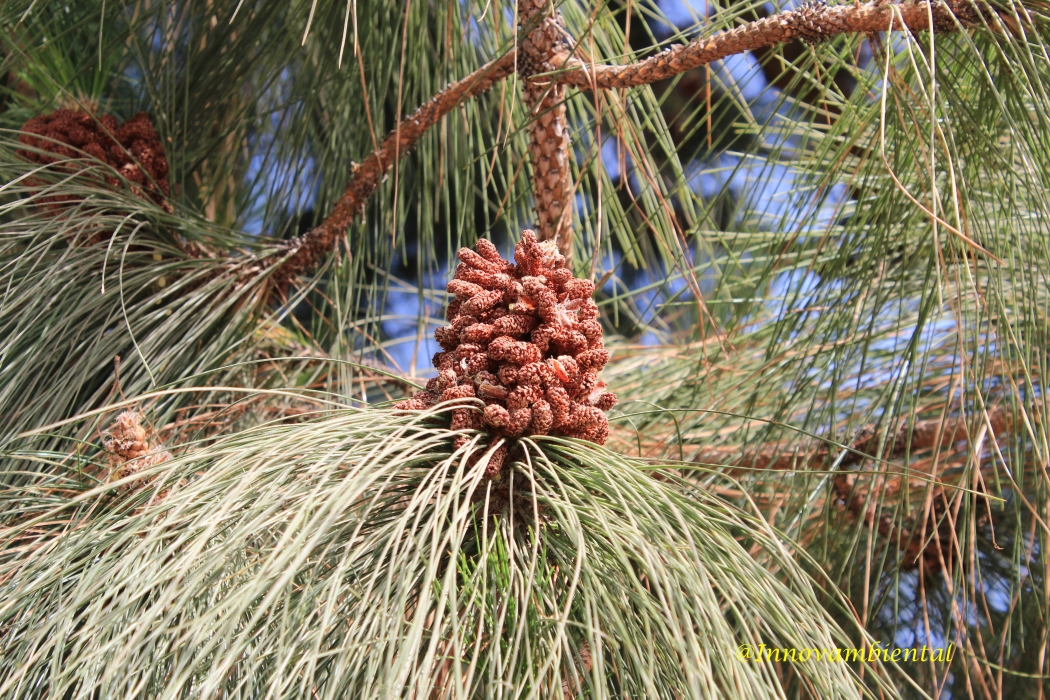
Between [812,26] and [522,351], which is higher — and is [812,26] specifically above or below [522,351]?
above

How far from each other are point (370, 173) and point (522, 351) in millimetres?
454

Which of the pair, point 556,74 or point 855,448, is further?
point 855,448

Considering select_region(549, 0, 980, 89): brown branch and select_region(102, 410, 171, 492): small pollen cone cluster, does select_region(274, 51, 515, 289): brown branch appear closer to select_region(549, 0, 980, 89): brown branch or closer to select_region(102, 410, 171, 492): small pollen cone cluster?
select_region(549, 0, 980, 89): brown branch

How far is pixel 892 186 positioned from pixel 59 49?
103cm

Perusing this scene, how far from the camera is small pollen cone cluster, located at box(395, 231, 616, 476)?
622 millimetres

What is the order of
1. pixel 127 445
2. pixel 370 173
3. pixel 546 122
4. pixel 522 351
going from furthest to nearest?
pixel 370 173 < pixel 546 122 < pixel 127 445 < pixel 522 351

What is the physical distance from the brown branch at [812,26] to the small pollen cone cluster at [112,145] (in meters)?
0.51

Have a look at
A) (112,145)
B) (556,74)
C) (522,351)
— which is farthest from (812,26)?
(112,145)

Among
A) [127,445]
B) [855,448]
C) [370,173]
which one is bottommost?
[855,448]

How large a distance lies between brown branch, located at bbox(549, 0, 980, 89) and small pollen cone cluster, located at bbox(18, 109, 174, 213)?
51 centimetres

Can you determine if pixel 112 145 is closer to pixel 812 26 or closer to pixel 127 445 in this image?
pixel 127 445

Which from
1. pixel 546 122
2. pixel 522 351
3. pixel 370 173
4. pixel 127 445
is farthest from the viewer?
pixel 370 173

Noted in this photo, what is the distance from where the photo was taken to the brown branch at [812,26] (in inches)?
28.3

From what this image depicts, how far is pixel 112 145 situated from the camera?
3.37 feet
